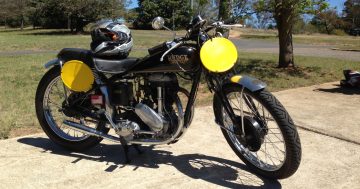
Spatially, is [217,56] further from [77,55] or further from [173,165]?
[77,55]

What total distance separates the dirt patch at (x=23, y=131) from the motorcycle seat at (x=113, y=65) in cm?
146

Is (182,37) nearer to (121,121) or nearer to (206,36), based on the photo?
(206,36)

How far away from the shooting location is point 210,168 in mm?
3930

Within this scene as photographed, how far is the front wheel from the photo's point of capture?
3.33 meters

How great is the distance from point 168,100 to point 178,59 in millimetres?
437

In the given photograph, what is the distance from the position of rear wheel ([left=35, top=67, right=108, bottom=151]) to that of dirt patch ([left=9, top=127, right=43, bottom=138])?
1.77 ft

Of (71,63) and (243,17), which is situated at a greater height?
(243,17)

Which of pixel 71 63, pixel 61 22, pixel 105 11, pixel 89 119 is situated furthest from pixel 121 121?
pixel 61 22

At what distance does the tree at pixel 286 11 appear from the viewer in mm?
8742

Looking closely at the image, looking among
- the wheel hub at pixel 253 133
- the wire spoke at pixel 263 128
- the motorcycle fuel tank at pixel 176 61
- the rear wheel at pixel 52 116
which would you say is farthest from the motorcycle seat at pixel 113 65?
the wheel hub at pixel 253 133

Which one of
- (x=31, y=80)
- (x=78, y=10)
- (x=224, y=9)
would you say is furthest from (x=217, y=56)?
(x=78, y=10)

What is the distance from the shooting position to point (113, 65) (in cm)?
396

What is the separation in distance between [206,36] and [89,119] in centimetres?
150

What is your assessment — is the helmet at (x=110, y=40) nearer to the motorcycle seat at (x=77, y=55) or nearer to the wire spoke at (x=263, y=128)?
the motorcycle seat at (x=77, y=55)
